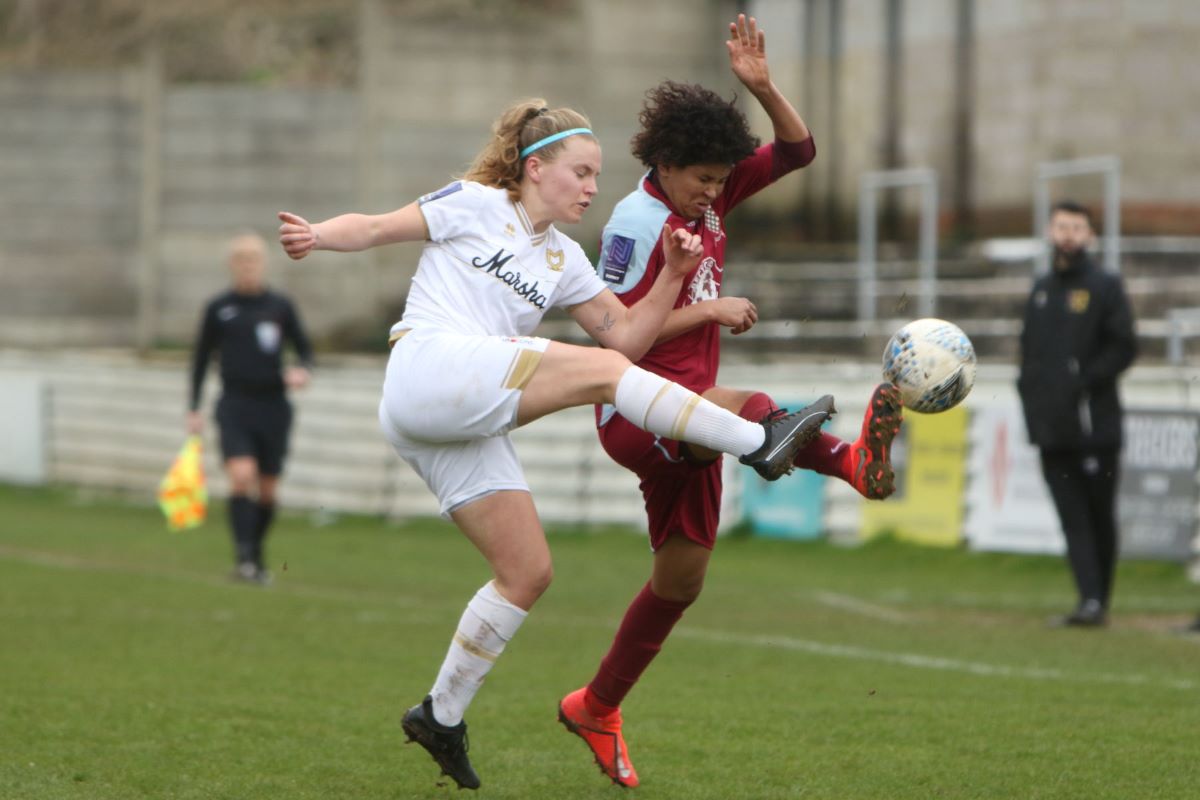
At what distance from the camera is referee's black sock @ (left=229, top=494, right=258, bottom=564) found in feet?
43.8

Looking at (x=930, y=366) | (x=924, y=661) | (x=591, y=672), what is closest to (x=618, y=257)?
(x=930, y=366)

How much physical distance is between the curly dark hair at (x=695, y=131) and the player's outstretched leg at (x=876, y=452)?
0.97 m

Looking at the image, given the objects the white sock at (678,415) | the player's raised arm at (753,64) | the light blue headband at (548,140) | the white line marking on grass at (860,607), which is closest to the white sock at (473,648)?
the white sock at (678,415)

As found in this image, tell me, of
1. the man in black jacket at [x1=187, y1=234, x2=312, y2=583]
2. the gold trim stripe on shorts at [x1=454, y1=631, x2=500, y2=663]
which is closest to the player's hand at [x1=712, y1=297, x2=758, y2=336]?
the gold trim stripe on shorts at [x1=454, y1=631, x2=500, y2=663]

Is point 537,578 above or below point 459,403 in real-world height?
below

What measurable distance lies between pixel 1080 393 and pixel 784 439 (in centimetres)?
567

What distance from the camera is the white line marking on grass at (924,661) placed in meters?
8.94

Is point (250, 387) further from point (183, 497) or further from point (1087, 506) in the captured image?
point (1087, 506)

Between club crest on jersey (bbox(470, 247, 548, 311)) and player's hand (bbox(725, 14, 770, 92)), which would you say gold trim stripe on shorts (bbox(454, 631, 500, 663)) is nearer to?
club crest on jersey (bbox(470, 247, 548, 311))

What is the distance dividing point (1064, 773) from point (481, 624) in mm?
2073

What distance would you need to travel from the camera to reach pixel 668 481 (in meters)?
6.77

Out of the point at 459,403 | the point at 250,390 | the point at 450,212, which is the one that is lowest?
the point at 250,390

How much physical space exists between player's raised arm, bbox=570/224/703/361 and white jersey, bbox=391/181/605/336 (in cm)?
20

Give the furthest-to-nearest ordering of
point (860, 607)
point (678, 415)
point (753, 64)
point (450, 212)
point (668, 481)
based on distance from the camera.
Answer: point (860, 607)
point (668, 481)
point (753, 64)
point (450, 212)
point (678, 415)
